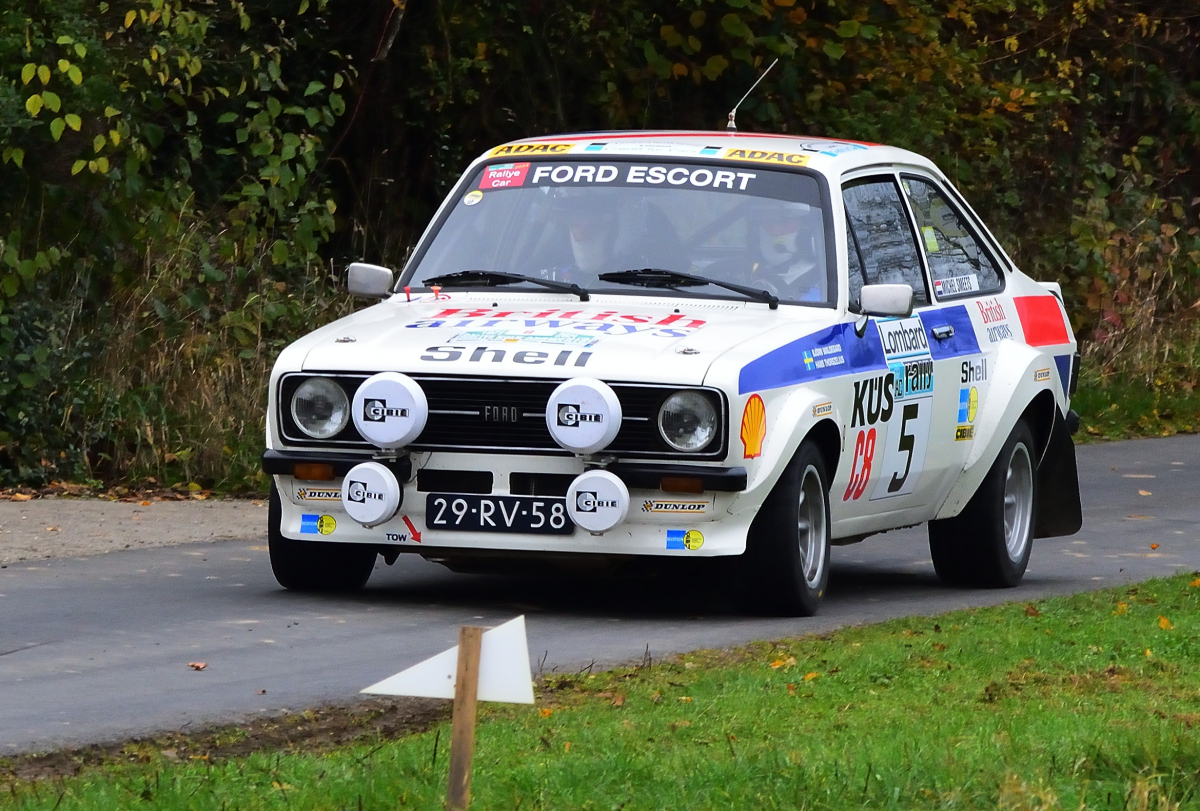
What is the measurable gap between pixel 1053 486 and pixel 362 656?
14.5ft

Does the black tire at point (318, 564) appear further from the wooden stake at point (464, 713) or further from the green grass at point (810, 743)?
the wooden stake at point (464, 713)

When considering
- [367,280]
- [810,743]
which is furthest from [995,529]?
[810,743]

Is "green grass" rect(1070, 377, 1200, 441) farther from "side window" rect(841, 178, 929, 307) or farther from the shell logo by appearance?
the shell logo

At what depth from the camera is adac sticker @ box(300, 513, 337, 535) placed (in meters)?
8.84

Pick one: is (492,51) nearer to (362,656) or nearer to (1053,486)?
(1053,486)

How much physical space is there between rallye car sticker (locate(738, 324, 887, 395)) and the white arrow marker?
3762 mm

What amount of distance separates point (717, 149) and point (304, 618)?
107 inches

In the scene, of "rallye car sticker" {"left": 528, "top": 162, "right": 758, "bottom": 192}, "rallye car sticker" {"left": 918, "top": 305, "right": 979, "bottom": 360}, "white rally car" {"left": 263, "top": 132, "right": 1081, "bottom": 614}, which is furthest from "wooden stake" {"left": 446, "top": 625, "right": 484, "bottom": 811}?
"rallye car sticker" {"left": 918, "top": 305, "right": 979, "bottom": 360}

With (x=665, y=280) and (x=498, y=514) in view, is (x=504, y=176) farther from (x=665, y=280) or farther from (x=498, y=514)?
(x=498, y=514)

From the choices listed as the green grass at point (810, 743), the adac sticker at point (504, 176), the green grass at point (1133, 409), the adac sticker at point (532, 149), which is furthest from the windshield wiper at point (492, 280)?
the green grass at point (1133, 409)

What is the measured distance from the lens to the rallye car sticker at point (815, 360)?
28.1 feet

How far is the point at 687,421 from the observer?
8.48 metres

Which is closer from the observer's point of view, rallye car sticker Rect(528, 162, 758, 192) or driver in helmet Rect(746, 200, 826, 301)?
driver in helmet Rect(746, 200, 826, 301)

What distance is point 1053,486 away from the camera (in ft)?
36.8
